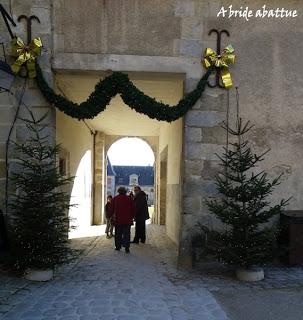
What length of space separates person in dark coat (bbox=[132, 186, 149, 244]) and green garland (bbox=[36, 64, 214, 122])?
3979 millimetres

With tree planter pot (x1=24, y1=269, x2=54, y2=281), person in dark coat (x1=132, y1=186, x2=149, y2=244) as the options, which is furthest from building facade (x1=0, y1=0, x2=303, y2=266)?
person in dark coat (x1=132, y1=186, x2=149, y2=244)

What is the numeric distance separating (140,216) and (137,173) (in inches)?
2271

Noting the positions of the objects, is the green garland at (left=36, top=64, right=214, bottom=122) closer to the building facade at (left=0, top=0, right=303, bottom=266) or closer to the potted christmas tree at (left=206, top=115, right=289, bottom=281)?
the building facade at (left=0, top=0, right=303, bottom=266)

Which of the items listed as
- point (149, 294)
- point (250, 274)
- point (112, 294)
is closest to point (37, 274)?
point (112, 294)

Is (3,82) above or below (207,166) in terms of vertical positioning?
above

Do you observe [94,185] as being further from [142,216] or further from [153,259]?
[153,259]

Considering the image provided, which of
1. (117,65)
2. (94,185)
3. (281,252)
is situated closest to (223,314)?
(281,252)

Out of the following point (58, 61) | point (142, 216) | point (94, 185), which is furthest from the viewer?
point (94, 185)

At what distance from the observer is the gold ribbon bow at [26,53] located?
6590 millimetres

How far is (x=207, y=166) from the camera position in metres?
6.99

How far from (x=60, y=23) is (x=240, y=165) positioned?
A: 3646 millimetres

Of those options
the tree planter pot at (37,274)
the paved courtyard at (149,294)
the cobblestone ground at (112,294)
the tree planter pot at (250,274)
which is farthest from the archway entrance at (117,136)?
the tree planter pot at (37,274)

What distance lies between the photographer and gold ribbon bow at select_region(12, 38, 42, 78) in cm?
659

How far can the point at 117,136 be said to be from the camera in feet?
56.2
